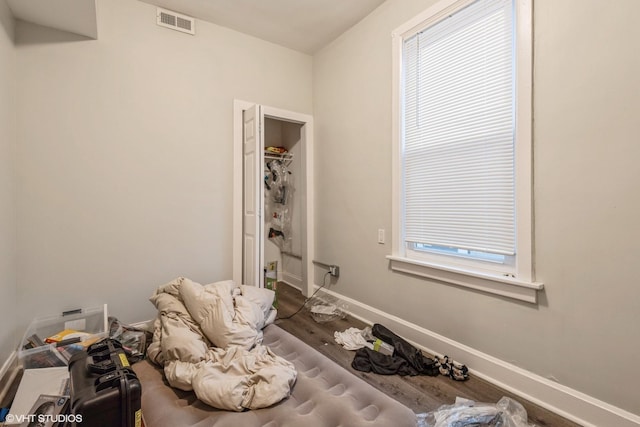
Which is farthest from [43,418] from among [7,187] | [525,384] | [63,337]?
[525,384]

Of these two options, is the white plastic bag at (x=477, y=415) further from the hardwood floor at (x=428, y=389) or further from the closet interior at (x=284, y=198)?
the closet interior at (x=284, y=198)

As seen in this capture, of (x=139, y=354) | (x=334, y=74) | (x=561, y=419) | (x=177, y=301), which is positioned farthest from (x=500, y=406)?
(x=334, y=74)

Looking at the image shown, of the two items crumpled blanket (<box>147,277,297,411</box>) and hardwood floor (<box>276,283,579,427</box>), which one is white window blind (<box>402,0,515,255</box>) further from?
crumpled blanket (<box>147,277,297,411</box>)

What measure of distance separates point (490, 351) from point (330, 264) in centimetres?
173

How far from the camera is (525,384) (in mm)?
1665

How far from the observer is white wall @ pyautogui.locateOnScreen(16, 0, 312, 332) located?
7.05 ft

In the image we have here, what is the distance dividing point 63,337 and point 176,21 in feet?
9.10

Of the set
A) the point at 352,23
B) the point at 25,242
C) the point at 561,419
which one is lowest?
the point at 561,419

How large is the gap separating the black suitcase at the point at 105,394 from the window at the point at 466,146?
6.35 ft

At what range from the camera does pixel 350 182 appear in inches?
117

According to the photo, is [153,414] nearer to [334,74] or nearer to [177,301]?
[177,301]

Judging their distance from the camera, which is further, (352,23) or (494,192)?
(352,23)

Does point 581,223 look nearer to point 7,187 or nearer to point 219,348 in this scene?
point 219,348

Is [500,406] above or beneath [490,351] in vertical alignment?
beneath
